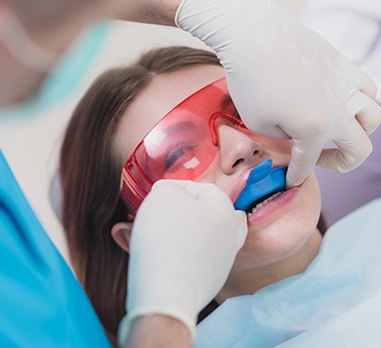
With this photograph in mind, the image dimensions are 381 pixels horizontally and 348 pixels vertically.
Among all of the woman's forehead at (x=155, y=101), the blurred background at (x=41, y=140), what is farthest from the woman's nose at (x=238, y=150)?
the blurred background at (x=41, y=140)

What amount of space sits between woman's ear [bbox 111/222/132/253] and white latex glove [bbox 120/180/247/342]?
394 mm

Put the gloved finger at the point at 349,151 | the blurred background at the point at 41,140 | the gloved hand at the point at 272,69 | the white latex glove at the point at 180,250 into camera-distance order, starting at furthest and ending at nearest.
→ the blurred background at the point at 41,140
the gloved finger at the point at 349,151
the gloved hand at the point at 272,69
the white latex glove at the point at 180,250

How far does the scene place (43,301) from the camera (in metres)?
0.87

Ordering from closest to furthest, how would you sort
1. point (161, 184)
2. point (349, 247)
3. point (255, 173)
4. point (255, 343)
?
1. point (161, 184)
2. point (255, 173)
3. point (255, 343)
4. point (349, 247)

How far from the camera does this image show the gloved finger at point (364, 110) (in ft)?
3.80

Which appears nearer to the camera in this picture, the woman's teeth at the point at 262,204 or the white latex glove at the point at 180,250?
the white latex glove at the point at 180,250

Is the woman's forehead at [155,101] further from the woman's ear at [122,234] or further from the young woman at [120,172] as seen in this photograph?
the woman's ear at [122,234]

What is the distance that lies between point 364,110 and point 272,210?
247 mm

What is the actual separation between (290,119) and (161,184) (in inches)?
9.3

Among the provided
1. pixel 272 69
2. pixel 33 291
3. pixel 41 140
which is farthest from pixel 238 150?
pixel 41 140

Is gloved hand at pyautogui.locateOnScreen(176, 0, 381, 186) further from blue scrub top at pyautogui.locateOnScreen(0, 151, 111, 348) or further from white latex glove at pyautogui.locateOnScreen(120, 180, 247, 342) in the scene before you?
blue scrub top at pyautogui.locateOnScreen(0, 151, 111, 348)

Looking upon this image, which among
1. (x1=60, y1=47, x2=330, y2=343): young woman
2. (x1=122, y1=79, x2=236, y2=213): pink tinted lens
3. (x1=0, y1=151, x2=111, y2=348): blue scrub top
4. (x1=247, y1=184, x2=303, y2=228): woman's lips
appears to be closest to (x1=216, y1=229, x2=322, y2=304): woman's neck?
(x1=60, y1=47, x2=330, y2=343): young woman

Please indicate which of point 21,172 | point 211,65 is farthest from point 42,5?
point 21,172

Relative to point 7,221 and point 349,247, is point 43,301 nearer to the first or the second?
point 7,221
